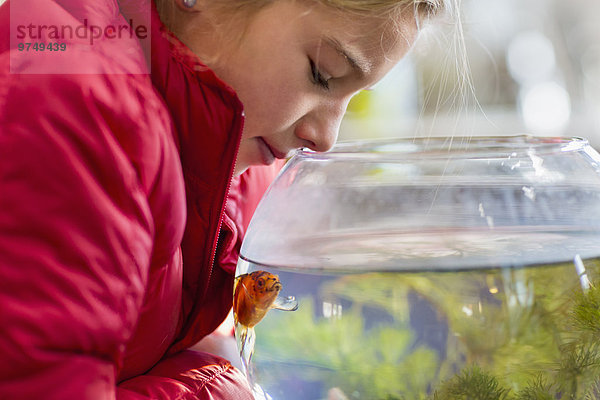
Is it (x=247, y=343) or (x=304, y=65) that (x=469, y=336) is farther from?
(x=304, y=65)

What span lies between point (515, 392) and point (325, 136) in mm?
387

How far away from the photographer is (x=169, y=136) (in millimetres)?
645

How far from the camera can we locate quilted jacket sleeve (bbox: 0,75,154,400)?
1.66 ft

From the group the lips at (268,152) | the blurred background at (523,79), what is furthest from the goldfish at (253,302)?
the blurred background at (523,79)

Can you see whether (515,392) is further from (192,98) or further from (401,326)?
(192,98)

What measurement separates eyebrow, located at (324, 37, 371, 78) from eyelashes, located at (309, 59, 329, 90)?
1.4 inches

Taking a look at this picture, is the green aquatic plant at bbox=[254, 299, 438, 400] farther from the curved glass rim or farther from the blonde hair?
the blonde hair

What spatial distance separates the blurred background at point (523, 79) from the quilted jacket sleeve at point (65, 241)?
73.1 inches

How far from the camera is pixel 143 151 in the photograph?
1.95 feet

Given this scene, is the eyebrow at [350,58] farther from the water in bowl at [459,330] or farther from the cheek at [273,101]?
the water in bowl at [459,330]

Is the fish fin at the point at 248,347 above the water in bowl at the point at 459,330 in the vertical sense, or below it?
below

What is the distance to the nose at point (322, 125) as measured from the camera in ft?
2.60

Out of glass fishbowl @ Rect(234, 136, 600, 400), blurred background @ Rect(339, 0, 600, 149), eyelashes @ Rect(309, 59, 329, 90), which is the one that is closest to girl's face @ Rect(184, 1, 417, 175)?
eyelashes @ Rect(309, 59, 329, 90)

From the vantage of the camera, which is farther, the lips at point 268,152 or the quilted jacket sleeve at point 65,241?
the lips at point 268,152
